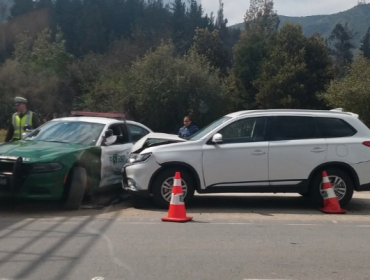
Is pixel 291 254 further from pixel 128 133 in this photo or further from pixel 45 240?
pixel 128 133

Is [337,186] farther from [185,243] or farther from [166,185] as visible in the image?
[185,243]

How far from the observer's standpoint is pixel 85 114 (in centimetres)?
1334

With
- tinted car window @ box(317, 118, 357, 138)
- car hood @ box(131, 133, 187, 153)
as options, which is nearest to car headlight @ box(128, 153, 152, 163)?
car hood @ box(131, 133, 187, 153)

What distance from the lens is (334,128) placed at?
1120 cm

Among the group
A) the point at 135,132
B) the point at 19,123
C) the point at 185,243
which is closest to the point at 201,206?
the point at 135,132

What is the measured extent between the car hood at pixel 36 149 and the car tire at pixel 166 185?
4.88 ft

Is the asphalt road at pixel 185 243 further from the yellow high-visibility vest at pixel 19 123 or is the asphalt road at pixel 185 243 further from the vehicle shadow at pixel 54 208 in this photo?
the yellow high-visibility vest at pixel 19 123

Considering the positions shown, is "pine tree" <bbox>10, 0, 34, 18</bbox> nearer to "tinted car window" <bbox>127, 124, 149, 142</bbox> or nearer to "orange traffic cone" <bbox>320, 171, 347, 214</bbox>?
"tinted car window" <bbox>127, 124, 149, 142</bbox>

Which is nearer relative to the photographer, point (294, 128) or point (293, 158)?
point (293, 158)

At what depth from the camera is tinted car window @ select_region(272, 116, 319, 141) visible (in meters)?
11.1

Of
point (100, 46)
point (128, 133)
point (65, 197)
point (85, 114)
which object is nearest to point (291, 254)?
point (65, 197)

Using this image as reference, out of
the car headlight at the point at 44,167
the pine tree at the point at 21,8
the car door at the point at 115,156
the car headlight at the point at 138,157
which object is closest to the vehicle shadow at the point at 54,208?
the car door at the point at 115,156

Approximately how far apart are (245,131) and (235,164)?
0.69m

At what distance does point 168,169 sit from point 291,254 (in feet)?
12.0
